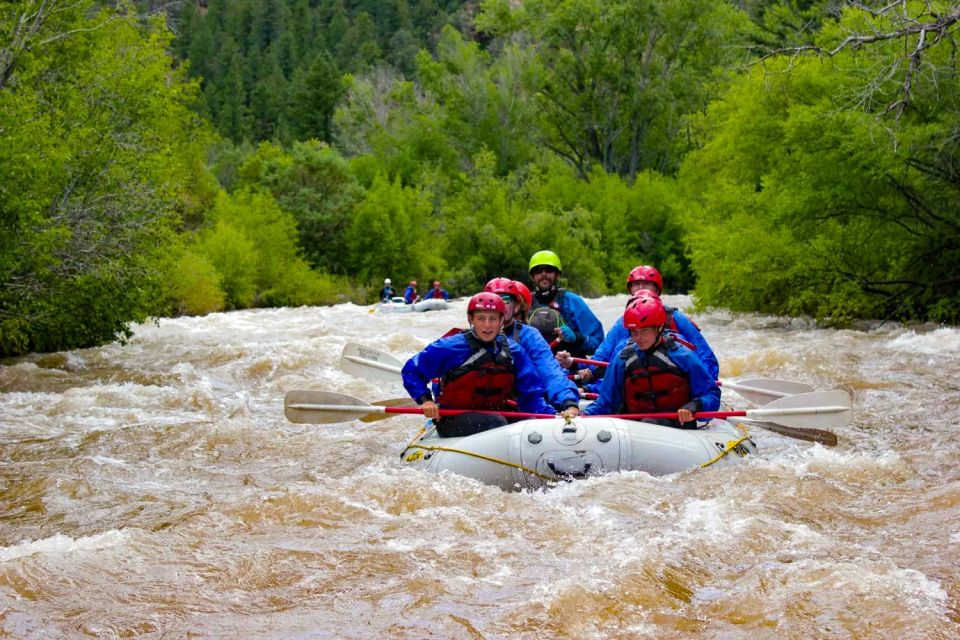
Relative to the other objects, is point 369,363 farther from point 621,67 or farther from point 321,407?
point 621,67

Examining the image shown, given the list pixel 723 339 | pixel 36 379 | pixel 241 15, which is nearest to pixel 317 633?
pixel 36 379

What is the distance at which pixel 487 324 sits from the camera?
6641mm

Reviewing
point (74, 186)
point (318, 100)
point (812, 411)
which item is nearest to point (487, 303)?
point (812, 411)

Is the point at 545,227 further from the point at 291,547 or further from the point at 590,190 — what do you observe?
the point at 291,547

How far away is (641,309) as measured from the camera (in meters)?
6.49

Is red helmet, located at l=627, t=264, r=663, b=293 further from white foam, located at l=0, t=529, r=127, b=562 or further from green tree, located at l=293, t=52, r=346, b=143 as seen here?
green tree, located at l=293, t=52, r=346, b=143

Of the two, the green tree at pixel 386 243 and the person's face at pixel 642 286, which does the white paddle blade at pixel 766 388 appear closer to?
the person's face at pixel 642 286

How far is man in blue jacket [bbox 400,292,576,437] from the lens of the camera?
671 centimetres

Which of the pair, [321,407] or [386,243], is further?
[386,243]

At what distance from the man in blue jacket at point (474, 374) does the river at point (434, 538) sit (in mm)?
564

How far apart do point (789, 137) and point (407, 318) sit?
992cm

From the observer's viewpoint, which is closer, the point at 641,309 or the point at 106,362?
the point at 641,309

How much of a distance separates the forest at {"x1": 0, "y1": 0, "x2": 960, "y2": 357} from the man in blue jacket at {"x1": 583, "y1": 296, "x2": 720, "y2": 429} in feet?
13.8

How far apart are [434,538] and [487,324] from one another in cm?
179
